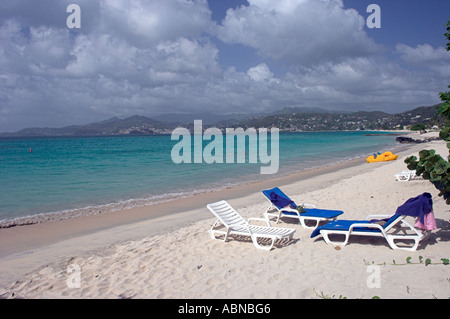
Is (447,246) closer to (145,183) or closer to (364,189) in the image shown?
(364,189)

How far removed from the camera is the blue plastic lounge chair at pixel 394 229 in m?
5.46

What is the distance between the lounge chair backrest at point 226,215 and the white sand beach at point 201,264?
412 millimetres

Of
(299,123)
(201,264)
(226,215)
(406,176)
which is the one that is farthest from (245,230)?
(299,123)

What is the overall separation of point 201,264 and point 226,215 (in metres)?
1.87

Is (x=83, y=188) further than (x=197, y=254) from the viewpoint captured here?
Yes

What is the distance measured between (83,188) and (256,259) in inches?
480

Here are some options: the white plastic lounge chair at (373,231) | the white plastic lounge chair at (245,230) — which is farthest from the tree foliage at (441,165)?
the white plastic lounge chair at (245,230)

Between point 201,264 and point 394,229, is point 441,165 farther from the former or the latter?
point 201,264

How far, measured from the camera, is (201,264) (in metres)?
5.41

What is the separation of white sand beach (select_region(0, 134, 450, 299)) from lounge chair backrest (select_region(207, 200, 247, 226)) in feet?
1.35

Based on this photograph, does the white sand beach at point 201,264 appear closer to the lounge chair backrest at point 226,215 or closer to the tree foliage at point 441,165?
the lounge chair backrest at point 226,215

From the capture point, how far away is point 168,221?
9055 millimetres
